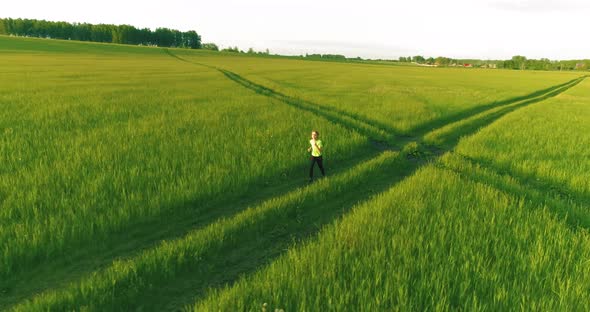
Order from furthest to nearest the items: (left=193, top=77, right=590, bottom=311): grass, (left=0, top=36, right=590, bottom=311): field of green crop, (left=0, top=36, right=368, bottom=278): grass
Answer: (left=0, top=36, right=368, bottom=278): grass
(left=0, top=36, right=590, bottom=311): field of green crop
(left=193, top=77, right=590, bottom=311): grass

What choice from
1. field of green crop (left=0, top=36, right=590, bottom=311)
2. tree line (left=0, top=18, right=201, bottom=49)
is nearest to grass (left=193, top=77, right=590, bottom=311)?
field of green crop (left=0, top=36, right=590, bottom=311)

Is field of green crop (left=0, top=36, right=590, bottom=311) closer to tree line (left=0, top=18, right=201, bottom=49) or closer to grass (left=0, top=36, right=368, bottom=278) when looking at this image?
grass (left=0, top=36, right=368, bottom=278)

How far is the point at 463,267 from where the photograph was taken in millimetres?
3312

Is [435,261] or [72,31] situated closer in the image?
[435,261]

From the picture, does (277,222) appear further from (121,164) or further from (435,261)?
(121,164)

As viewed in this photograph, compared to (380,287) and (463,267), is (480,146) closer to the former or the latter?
(463,267)

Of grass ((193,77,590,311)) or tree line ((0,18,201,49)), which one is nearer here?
grass ((193,77,590,311))

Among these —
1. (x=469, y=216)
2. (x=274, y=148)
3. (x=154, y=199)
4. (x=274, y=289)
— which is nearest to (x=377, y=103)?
(x=274, y=148)

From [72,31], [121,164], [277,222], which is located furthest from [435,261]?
[72,31]

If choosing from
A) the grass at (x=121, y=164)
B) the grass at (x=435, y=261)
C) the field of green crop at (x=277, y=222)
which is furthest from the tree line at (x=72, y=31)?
the grass at (x=435, y=261)

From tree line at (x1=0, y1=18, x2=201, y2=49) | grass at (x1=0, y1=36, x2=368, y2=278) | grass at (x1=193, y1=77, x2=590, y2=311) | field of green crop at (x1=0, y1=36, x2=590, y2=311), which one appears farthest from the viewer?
tree line at (x1=0, y1=18, x2=201, y2=49)

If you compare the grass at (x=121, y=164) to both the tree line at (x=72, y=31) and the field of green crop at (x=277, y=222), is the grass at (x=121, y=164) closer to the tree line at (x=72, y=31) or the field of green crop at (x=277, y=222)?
the field of green crop at (x=277, y=222)

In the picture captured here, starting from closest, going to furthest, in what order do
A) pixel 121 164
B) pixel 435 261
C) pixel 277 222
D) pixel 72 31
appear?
pixel 435 261 → pixel 277 222 → pixel 121 164 → pixel 72 31

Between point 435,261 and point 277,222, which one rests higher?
point 435,261
